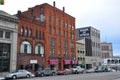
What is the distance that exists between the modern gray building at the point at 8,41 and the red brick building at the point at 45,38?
6.43 feet

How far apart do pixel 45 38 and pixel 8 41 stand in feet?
45.4

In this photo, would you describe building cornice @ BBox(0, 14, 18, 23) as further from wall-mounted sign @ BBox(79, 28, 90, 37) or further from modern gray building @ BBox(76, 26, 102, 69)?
wall-mounted sign @ BBox(79, 28, 90, 37)

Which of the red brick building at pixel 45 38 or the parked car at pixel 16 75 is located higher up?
the red brick building at pixel 45 38

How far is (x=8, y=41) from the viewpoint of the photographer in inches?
1916

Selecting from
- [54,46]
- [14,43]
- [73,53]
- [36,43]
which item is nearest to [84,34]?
[73,53]

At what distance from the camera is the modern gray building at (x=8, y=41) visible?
1842 inches

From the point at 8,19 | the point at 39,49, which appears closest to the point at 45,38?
the point at 39,49

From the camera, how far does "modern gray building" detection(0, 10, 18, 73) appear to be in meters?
46.8

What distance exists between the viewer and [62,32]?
69.6 metres

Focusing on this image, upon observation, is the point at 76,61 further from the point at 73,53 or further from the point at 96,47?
the point at 96,47

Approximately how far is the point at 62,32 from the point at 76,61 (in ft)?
37.7

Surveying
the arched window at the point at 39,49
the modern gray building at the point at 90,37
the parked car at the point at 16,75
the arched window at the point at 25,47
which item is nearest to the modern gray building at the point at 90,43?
the modern gray building at the point at 90,37

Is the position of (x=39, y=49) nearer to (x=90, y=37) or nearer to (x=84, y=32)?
(x=90, y=37)

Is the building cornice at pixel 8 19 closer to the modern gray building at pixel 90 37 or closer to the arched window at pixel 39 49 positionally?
the arched window at pixel 39 49
